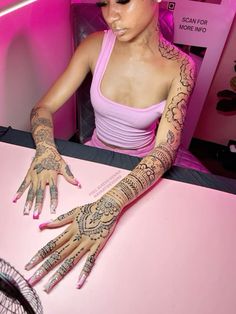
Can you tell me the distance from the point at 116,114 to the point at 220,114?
50.0 inches

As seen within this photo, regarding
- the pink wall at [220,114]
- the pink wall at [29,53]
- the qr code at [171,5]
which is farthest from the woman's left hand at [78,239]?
the pink wall at [220,114]

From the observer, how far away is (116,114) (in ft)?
3.48

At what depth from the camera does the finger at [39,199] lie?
0.74 m

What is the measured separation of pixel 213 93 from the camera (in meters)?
1.99

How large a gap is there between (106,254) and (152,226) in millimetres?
148

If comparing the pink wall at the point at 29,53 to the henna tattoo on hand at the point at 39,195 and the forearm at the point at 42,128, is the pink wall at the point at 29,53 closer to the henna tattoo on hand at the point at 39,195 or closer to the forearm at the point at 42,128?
the forearm at the point at 42,128

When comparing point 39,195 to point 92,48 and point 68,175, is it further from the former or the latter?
point 92,48

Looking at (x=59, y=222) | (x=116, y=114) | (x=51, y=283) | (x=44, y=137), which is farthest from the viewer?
(x=116, y=114)

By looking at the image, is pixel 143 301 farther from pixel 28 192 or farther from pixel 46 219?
pixel 28 192

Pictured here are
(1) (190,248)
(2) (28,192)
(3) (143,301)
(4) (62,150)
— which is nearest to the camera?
(3) (143,301)


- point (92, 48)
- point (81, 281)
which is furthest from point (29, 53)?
point (81, 281)

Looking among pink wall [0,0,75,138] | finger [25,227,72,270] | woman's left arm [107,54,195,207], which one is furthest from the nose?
finger [25,227,72,270]

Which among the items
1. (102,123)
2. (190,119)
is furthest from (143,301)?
(190,119)

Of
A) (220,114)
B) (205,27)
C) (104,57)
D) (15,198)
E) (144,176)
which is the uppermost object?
(205,27)
